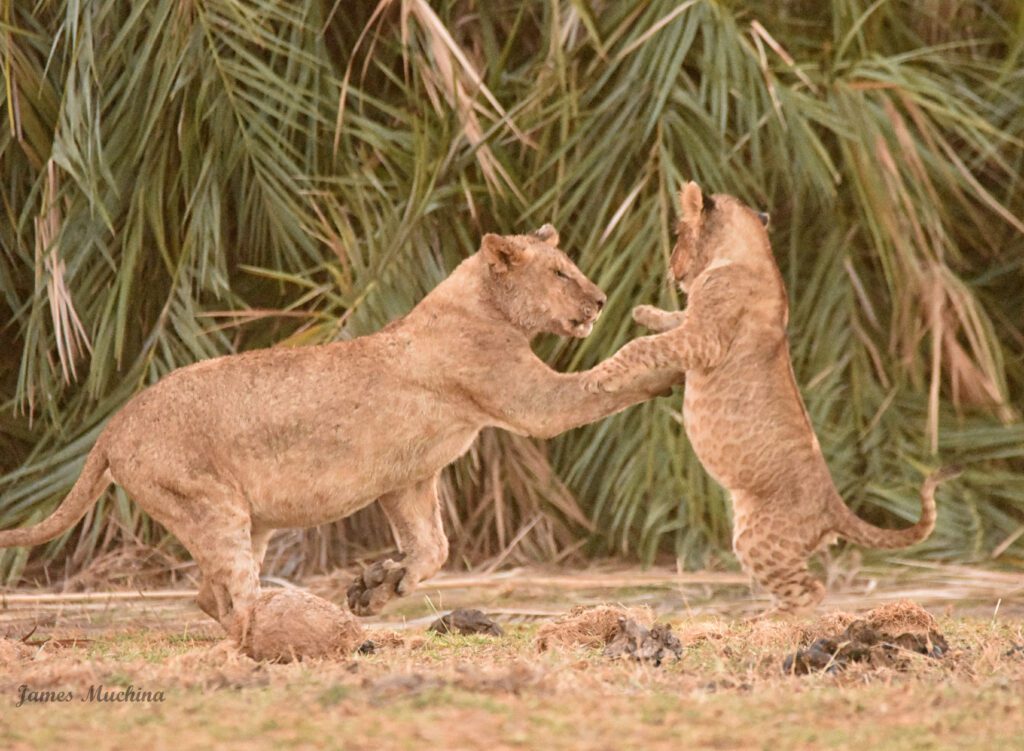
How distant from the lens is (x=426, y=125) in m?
8.05

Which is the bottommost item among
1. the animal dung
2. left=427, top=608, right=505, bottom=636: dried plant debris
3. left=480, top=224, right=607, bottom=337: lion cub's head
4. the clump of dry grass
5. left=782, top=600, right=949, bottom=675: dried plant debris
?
left=427, top=608, right=505, bottom=636: dried plant debris

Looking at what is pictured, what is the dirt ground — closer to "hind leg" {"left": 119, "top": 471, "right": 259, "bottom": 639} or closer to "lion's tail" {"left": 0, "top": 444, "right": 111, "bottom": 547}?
"hind leg" {"left": 119, "top": 471, "right": 259, "bottom": 639}

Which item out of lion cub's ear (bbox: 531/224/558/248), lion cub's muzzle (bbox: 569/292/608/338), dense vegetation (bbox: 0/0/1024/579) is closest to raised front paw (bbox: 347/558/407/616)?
lion cub's muzzle (bbox: 569/292/608/338)

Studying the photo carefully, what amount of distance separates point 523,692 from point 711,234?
2.16m

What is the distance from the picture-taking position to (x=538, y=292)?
5.90 m

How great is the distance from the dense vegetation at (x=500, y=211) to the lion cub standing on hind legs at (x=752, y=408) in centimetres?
152

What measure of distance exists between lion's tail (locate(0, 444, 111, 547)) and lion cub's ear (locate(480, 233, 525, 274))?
1.31m

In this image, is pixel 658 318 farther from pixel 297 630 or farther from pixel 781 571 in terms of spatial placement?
pixel 297 630

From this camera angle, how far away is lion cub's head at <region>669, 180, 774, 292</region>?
6.08 m

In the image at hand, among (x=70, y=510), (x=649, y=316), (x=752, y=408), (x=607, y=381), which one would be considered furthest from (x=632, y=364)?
(x=70, y=510)

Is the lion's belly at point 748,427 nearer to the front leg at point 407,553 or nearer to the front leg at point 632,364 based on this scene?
the front leg at point 632,364

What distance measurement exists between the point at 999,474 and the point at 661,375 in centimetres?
279

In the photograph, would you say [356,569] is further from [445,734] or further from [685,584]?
[445,734]

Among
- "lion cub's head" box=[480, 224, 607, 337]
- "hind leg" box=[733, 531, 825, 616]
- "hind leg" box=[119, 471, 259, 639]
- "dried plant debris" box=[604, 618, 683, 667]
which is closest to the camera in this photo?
"dried plant debris" box=[604, 618, 683, 667]
